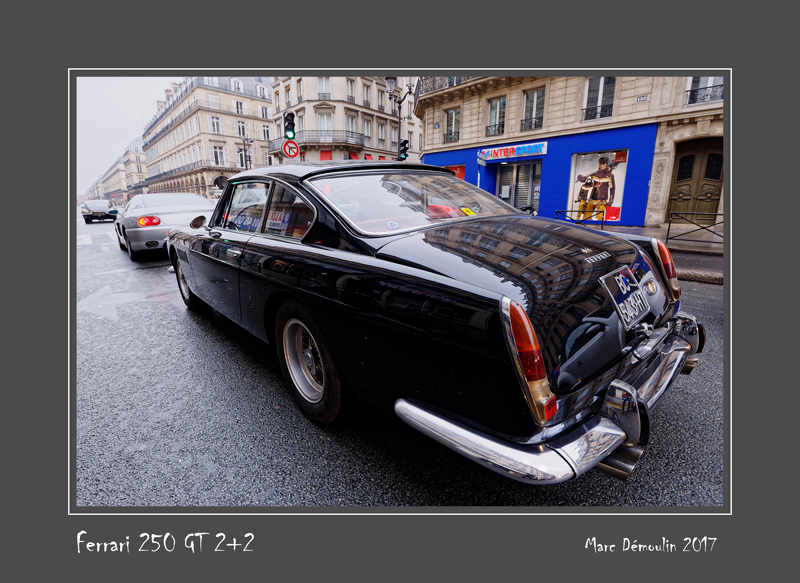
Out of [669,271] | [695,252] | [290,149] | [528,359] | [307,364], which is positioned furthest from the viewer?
[290,149]

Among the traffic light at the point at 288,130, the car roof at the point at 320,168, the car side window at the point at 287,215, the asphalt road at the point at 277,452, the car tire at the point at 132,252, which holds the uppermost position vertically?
the traffic light at the point at 288,130

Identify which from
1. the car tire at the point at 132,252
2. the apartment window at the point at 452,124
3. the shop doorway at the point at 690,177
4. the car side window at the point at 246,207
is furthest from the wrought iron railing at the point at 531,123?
the car side window at the point at 246,207

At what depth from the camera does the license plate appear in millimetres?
1687

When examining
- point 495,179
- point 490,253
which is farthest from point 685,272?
point 495,179

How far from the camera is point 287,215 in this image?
2527 millimetres

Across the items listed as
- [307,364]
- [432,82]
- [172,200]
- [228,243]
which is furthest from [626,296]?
[172,200]

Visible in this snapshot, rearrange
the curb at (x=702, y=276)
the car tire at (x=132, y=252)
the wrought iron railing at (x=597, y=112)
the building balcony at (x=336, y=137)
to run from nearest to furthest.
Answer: the curb at (x=702, y=276) < the car tire at (x=132, y=252) < the wrought iron railing at (x=597, y=112) < the building balcony at (x=336, y=137)

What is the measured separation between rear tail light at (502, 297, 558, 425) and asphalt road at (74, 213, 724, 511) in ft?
1.89

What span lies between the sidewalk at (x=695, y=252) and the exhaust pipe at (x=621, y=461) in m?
3.91

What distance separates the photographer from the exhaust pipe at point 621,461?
1.50 m

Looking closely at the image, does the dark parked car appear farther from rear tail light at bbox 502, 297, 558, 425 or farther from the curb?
the curb

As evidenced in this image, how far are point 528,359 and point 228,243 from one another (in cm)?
253

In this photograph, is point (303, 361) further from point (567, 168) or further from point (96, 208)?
point (567, 168)

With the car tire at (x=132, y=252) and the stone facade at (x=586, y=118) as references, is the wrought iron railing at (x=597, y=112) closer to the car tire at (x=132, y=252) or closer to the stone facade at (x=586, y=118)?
the stone facade at (x=586, y=118)
